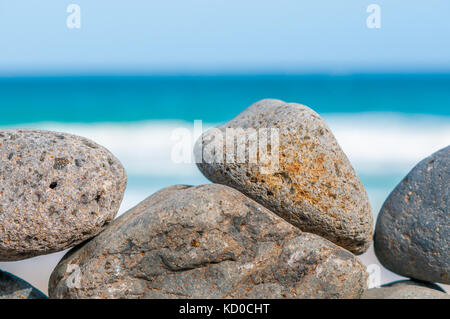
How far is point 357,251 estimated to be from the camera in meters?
3.52

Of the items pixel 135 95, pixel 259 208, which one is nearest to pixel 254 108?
pixel 259 208

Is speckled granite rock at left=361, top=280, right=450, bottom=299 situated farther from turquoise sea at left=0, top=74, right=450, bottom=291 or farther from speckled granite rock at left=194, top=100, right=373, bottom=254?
turquoise sea at left=0, top=74, right=450, bottom=291

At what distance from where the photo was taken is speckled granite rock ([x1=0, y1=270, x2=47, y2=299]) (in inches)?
128

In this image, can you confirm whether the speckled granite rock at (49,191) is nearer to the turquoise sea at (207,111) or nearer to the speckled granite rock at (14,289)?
the speckled granite rock at (14,289)

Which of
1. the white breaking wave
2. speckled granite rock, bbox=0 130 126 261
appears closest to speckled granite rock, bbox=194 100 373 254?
speckled granite rock, bbox=0 130 126 261

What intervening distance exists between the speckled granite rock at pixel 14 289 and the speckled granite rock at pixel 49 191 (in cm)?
34

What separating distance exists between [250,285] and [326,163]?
3.39ft

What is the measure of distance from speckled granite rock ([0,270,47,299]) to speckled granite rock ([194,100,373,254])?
1.68 meters

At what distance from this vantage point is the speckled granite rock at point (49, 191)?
279 cm

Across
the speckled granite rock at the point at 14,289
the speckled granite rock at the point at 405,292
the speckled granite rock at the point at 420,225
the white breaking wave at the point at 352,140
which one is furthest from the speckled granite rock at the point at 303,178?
the white breaking wave at the point at 352,140

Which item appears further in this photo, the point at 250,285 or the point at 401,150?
the point at 401,150

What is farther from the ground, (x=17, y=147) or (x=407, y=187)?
(x=17, y=147)

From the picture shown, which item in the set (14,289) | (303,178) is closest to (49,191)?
(14,289)

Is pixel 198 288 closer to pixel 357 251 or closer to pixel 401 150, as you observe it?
pixel 357 251
